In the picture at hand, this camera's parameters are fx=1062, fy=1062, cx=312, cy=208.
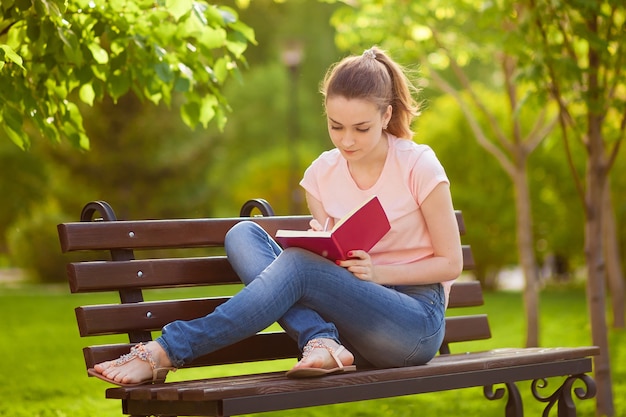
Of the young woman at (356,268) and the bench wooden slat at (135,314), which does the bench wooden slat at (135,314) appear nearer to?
the bench wooden slat at (135,314)

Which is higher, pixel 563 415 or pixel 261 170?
pixel 261 170

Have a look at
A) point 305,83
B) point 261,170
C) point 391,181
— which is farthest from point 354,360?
point 305,83

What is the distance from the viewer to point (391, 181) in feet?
13.7

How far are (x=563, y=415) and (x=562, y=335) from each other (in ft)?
21.0

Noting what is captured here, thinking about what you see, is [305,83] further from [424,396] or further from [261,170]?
[424,396]

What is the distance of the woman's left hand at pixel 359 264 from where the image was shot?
12.6 feet

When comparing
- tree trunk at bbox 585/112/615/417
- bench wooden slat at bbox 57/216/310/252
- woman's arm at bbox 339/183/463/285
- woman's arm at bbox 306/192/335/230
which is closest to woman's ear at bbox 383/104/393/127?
woman's arm at bbox 339/183/463/285

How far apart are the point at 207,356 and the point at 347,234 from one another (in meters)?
0.81

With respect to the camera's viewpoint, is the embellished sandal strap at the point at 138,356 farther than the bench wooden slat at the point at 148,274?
No

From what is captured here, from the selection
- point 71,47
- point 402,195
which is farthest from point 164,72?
point 402,195

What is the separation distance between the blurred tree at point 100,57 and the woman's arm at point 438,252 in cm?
140

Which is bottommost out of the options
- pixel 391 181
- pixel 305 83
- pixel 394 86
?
pixel 391 181

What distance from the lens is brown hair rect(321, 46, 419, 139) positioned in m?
4.02

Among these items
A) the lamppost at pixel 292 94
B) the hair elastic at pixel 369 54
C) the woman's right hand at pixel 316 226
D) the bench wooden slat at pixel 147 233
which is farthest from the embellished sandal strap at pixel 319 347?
the lamppost at pixel 292 94
